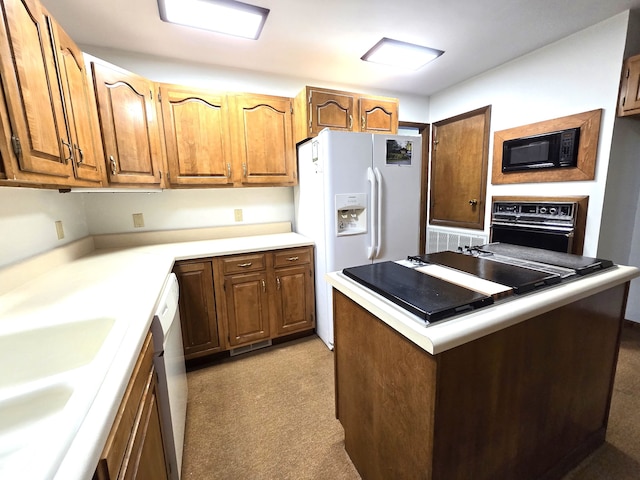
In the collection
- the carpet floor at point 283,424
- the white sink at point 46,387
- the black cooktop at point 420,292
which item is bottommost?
the carpet floor at point 283,424

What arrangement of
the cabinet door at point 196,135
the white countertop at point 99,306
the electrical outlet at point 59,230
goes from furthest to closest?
the cabinet door at point 196,135
the electrical outlet at point 59,230
the white countertop at point 99,306

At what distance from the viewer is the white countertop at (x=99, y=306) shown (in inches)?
18.7

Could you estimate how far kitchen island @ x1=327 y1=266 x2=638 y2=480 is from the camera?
828 mm

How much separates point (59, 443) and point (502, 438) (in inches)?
49.4

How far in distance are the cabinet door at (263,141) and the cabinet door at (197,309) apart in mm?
822

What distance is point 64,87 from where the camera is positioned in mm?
1342

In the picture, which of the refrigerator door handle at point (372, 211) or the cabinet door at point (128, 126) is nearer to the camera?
the cabinet door at point (128, 126)

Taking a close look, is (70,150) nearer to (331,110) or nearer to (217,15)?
(217,15)

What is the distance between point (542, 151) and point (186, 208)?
3.09 metres

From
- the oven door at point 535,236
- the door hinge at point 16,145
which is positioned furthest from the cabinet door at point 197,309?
the oven door at point 535,236

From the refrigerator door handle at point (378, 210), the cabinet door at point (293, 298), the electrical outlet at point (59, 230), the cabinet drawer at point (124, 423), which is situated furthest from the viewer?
the cabinet door at point (293, 298)

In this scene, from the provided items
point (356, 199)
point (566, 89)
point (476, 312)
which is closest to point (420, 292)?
point (476, 312)

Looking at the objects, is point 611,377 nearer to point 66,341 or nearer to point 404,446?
point 404,446

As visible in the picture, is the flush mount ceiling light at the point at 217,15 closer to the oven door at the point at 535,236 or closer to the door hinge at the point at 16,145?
the door hinge at the point at 16,145
